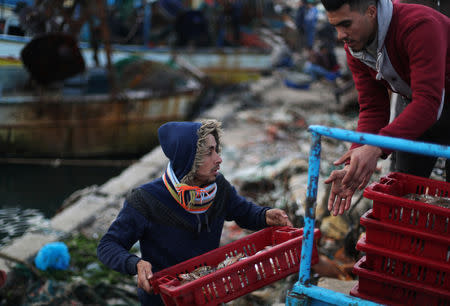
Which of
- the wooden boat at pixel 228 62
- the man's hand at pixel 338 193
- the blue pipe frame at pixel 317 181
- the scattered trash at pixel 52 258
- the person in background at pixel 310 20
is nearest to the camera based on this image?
the blue pipe frame at pixel 317 181

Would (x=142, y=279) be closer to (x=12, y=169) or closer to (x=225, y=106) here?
(x=12, y=169)

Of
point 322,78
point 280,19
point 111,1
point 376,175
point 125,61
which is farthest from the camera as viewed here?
point 280,19

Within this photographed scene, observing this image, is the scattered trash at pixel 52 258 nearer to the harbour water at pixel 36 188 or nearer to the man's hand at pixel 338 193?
the harbour water at pixel 36 188

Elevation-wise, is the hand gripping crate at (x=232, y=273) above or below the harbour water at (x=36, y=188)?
above

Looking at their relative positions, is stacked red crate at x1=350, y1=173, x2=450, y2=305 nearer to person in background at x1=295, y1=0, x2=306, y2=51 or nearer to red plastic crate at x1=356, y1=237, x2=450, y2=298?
red plastic crate at x1=356, y1=237, x2=450, y2=298

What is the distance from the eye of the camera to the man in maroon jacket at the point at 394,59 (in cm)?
170

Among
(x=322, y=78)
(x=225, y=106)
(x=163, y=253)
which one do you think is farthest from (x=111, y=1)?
(x=163, y=253)

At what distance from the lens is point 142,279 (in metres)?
1.87

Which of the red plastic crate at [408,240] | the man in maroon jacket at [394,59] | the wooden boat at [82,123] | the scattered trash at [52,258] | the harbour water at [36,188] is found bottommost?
the harbour water at [36,188]

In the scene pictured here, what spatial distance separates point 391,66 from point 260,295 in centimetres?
195

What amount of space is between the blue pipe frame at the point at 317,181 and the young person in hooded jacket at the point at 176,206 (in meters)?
0.56

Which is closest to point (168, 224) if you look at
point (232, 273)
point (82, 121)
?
point (232, 273)

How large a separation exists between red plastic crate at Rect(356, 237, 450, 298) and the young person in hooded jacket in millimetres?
576

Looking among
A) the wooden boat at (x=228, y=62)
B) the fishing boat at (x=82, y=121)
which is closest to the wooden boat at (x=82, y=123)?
the fishing boat at (x=82, y=121)
